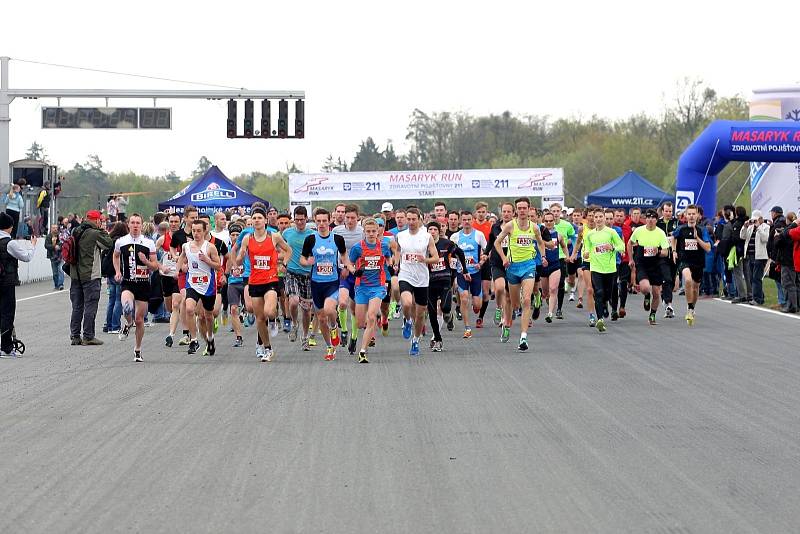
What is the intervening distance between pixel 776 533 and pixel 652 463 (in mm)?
1910

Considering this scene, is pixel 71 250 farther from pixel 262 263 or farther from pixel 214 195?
pixel 214 195

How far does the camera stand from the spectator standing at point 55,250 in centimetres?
3031

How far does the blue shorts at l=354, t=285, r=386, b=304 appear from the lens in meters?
15.3

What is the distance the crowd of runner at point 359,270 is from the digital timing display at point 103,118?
59.3 ft

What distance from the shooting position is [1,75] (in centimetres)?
3884

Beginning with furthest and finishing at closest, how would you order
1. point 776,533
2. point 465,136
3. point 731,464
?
point 465,136, point 731,464, point 776,533

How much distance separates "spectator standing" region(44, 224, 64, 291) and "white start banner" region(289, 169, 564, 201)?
12.8 metres

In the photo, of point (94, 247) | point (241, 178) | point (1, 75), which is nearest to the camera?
point (94, 247)

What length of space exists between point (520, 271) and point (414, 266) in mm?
1872

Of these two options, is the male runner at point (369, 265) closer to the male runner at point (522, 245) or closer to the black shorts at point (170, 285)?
the male runner at point (522, 245)

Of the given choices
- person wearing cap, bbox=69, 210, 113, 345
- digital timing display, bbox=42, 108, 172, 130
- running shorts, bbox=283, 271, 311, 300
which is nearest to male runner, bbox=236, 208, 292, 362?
running shorts, bbox=283, 271, 311, 300

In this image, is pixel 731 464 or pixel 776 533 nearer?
pixel 776 533

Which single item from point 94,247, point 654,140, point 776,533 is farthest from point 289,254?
point 654,140

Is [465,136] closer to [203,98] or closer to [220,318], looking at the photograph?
[203,98]
